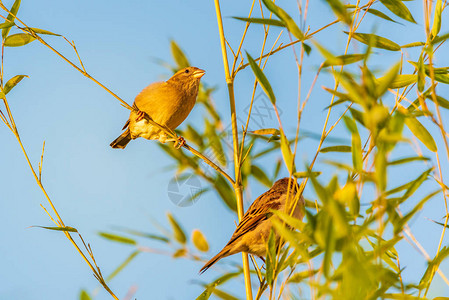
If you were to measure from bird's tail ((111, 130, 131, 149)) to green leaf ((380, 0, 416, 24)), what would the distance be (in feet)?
8.73

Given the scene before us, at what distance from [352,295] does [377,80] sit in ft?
2.45

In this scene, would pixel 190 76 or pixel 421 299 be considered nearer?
pixel 421 299

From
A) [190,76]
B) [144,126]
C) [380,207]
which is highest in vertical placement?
[190,76]

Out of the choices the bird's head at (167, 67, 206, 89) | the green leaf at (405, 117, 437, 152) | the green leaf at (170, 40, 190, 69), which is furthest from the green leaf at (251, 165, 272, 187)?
the bird's head at (167, 67, 206, 89)

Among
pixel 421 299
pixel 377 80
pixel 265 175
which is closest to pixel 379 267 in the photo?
pixel 421 299

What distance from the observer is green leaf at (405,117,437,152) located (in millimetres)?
1623

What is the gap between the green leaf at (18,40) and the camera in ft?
6.79

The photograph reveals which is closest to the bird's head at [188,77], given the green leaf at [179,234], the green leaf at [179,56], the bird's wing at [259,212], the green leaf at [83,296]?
the green leaf at [179,56]

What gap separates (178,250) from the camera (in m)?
1.86

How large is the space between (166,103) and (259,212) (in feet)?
4.51

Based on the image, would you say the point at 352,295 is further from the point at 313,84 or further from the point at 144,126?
the point at 144,126

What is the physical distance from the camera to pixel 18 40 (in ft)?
→ 6.86

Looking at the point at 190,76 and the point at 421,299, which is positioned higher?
the point at 190,76

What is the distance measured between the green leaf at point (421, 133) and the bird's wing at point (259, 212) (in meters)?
0.89
